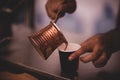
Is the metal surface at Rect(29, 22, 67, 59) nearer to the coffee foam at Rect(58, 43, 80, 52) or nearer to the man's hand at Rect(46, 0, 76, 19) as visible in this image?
the coffee foam at Rect(58, 43, 80, 52)

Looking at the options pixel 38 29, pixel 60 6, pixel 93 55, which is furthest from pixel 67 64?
pixel 38 29

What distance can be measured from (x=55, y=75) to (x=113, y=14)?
1882mm

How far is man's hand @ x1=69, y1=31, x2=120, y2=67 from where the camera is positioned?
4.70 feet

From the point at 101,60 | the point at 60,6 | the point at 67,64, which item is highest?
the point at 60,6

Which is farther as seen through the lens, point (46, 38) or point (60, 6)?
point (60, 6)

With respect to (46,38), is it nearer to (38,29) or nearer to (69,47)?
(69,47)

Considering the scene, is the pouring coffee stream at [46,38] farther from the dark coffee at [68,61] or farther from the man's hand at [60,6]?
the man's hand at [60,6]

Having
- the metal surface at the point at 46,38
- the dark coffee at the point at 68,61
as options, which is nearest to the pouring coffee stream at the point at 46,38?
the metal surface at the point at 46,38

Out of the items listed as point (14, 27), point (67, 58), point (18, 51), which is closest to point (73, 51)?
point (67, 58)

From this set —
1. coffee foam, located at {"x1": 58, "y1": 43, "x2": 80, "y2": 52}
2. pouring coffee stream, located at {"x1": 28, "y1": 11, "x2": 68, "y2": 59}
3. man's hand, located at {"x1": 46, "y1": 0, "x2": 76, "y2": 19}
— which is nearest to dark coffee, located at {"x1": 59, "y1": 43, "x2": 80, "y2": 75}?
coffee foam, located at {"x1": 58, "y1": 43, "x2": 80, "y2": 52}

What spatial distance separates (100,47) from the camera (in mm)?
1442

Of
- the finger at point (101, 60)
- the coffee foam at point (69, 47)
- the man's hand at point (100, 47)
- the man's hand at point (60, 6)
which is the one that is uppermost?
the man's hand at point (60, 6)

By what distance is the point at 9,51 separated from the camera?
5.87ft

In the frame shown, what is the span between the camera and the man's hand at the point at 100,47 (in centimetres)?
143
